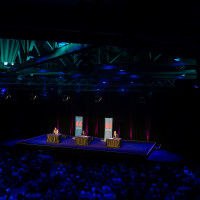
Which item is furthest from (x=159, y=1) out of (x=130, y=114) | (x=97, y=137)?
(x=97, y=137)

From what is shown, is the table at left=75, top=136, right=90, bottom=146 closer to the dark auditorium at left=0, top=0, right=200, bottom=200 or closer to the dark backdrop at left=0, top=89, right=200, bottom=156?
the dark auditorium at left=0, top=0, right=200, bottom=200

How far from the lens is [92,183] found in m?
8.02

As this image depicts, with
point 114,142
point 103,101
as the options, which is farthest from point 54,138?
point 103,101

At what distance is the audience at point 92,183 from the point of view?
6.72 metres

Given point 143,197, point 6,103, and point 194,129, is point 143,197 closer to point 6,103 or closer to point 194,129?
point 194,129

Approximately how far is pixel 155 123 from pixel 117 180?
429 inches

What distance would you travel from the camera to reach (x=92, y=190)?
22.9 feet

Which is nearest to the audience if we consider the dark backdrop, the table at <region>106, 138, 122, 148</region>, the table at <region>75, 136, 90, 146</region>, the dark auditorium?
the dark auditorium

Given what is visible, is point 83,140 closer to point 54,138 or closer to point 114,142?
point 114,142

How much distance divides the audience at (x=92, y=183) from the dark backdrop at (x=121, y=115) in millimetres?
6984

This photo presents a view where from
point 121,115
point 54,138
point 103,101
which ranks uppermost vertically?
point 103,101

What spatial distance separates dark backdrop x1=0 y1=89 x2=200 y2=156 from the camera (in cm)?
1669

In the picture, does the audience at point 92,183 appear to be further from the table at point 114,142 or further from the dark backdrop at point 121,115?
the dark backdrop at point 121,115

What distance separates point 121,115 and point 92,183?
11.8 metres
